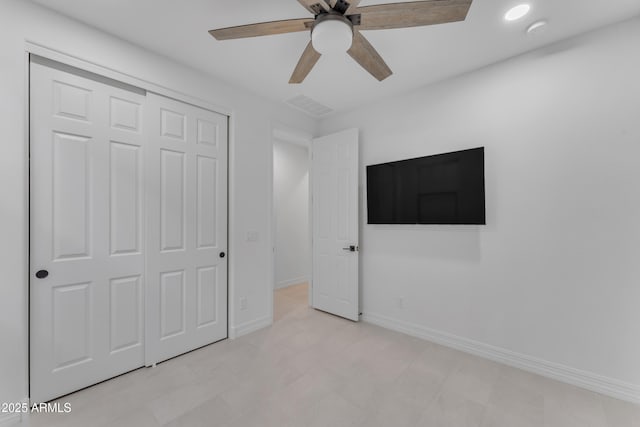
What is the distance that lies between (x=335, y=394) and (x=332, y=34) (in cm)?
236

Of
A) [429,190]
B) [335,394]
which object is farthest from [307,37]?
[335,394]

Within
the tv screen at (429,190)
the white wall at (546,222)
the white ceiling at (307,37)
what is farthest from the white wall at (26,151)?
the white wall at (546,222)

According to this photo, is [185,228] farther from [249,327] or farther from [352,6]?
[352,6]

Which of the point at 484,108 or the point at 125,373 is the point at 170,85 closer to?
the point at 125,373

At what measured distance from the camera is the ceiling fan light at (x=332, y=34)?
143cm

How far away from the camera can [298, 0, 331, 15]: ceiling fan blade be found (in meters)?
1.34

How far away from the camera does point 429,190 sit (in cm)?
274

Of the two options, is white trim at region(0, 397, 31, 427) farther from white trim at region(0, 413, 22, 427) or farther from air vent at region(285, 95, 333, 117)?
air vent at region(285, 95, 333, 117)

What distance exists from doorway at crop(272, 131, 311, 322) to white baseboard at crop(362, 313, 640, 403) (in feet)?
7.29

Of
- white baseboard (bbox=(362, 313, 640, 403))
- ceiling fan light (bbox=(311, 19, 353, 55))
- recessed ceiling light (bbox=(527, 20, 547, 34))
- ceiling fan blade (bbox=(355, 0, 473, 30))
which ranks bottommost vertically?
white baseboard (bbox=(362, 313, 640, 403))

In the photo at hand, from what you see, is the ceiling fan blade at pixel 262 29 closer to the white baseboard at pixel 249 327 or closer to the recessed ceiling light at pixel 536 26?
the recessed ceiling light at pixel 536 26

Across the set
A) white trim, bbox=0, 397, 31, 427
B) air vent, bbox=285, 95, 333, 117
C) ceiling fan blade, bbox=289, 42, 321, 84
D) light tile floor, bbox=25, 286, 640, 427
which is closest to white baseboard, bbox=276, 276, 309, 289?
light tile floor, bbox=25, 286, 640, 427

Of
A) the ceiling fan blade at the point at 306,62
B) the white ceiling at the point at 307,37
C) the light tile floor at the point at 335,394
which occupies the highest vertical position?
the white ceiling at the point at 307,37

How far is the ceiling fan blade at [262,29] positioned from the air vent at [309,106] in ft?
5.12
